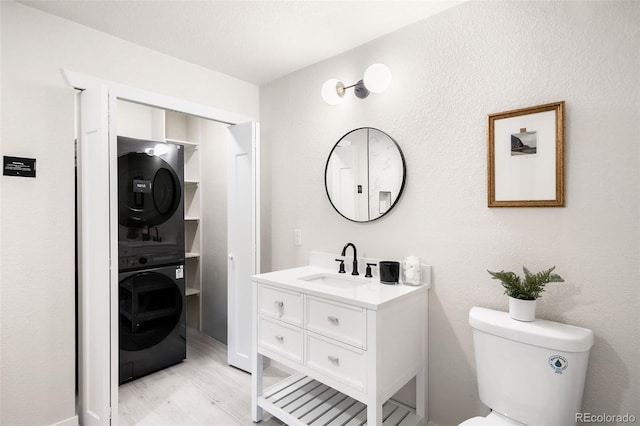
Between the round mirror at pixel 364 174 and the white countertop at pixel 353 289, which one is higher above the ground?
the round mirror at pixel 364 174

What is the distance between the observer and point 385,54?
209cm

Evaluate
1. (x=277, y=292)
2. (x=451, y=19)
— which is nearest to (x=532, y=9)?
(x=451, y=19)

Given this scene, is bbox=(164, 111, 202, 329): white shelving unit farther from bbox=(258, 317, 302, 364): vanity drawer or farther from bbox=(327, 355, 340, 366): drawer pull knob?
bbox=(327, 355, 340, 366): drawer pull knob

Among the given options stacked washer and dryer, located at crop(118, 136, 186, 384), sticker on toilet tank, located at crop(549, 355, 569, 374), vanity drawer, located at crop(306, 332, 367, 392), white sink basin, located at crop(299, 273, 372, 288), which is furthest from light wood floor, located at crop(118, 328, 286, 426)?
sticker on toilet tank, located at crop(549, 355, 569, 374)

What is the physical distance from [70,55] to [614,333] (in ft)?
9.98

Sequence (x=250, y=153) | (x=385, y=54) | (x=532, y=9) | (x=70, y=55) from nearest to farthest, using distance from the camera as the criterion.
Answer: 1. (x=532, y=9)
2. (x=70, y=55)
3. (x=385, y=54)
4. (x=250, y=153)

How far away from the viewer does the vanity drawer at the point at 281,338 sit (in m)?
1.84

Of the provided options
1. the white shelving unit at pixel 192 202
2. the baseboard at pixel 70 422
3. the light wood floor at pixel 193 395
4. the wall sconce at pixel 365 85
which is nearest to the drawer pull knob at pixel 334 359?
the light wood floor at pixel 193 395

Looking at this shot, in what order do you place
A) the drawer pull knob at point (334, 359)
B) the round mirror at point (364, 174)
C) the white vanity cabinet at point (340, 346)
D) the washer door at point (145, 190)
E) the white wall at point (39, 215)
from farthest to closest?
the washer door at point (145, 190), the round mirror at point (364, 174), the white wall at point (39, 215), the drawer pull knob at point (334, 359), the white vanity cabinet at point (340, 346)

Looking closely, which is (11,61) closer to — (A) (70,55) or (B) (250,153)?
(A) (70,55)

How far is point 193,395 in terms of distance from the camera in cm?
237

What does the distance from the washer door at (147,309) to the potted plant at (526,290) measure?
243 centimetres

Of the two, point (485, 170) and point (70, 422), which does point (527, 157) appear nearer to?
point (485, 170)

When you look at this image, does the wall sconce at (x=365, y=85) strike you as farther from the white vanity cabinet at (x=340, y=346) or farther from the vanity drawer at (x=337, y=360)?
the vanity drawer at (x=337, y=360)
